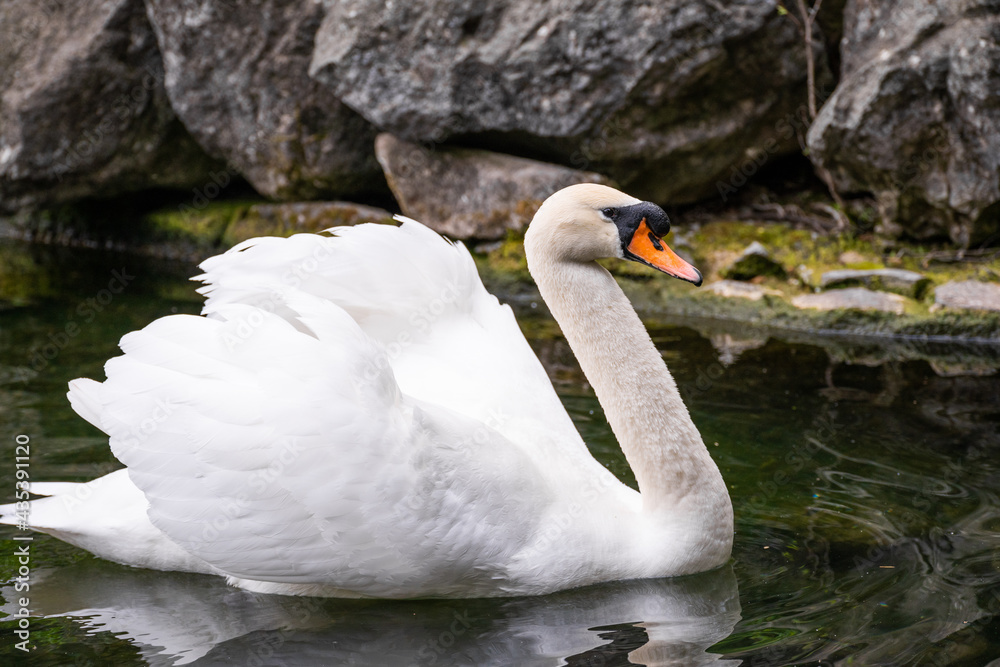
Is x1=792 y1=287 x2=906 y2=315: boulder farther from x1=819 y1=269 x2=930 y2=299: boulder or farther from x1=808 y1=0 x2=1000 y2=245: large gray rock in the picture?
x1=808 y1=0 x2=1000 y2=245: large gray rock

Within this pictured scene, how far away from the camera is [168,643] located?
3.22m

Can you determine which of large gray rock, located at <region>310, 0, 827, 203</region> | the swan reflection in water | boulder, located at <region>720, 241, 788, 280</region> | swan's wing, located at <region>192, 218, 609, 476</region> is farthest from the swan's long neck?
large gray rock, located at <region>310, 0, 827, 203</region>

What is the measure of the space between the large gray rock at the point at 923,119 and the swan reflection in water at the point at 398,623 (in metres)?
4.68

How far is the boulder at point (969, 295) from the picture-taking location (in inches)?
261

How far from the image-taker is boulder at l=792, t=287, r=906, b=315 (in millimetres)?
6887

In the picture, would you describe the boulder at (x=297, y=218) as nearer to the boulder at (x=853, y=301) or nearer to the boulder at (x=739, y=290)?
the boulder at (x=739, y=290)

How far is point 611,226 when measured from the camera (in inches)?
136

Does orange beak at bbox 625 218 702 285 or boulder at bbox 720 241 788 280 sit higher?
orange beak at bbox 625 218 702 285

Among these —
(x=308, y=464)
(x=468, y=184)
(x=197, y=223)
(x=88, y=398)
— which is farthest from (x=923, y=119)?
(x=197, y=223)

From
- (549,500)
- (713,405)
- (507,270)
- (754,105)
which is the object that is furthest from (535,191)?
Answer: (549,500)

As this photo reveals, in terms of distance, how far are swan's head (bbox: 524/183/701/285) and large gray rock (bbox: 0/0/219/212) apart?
8324mm

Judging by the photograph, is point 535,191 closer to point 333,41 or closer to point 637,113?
point 637,113

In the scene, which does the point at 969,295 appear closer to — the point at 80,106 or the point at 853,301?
the point at 853,301

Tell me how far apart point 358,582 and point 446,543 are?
0.32 metres
